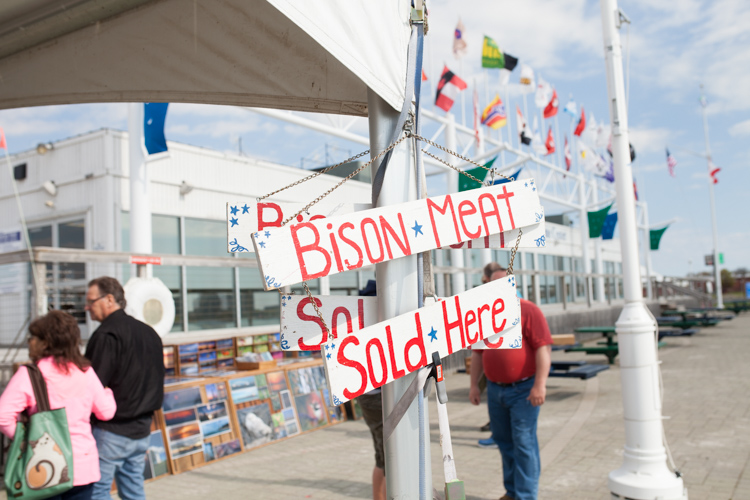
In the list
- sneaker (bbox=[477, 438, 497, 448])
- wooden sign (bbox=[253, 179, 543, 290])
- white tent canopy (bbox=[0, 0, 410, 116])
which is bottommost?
sneaker (bbox=[477, 438, 497, 448])

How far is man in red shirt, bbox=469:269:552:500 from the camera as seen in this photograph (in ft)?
13.7

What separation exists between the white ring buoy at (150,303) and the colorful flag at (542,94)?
16690 mm

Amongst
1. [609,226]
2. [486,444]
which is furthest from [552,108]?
[486,444]

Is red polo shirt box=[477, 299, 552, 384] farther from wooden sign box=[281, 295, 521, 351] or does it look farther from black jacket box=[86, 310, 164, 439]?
wooden sign box=[281, 295, 521, 351]

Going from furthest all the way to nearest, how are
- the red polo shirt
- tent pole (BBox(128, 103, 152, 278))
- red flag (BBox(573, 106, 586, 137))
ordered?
1. red flag (BBox(573, 106, 586, 137))
2. tent pole (BBox(128, 103, 152, 278))
3. the red polo shirt

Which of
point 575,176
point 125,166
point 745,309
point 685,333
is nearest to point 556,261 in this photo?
point 575,176

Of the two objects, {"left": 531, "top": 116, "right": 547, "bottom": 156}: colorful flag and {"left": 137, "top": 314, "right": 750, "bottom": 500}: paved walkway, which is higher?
{"left": 531, "top": 116, "right": 547, "bottom": 156}: colorful flag

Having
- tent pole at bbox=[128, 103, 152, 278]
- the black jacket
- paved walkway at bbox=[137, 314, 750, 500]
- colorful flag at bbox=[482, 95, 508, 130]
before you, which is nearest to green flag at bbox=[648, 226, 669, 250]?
colorful flag at bbox=[482, 95, 508, 130]

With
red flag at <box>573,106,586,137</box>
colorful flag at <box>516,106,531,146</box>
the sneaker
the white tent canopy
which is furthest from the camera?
red flag at <box>573,106,586,137</box>

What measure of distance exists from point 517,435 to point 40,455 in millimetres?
3035

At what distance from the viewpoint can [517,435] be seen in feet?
13.9

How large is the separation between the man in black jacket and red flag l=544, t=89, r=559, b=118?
18.4 meters

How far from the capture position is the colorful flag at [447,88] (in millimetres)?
14859

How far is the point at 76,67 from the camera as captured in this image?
88.5 inches
